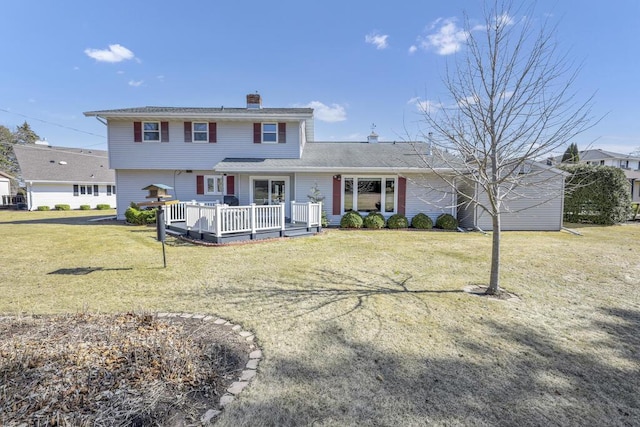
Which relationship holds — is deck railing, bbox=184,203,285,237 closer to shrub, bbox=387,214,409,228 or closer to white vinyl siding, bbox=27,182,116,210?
shrub, bbox=387,214,409,228

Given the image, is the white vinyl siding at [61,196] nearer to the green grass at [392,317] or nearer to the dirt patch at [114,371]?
the green grass at [392,317]

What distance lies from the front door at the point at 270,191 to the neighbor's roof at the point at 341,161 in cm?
92

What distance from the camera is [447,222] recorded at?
13711mm

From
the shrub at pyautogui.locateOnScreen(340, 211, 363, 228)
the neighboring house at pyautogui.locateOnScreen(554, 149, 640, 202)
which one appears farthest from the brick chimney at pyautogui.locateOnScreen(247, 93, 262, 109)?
the neighboring house at pyautogui.locateOnScreen(554, 149, 640, 202)

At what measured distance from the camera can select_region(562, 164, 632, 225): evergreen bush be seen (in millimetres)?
15289

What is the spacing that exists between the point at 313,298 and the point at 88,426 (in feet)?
10.7

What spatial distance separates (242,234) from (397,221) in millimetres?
7256

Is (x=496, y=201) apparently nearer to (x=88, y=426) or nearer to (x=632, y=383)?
(x=632, y=383)

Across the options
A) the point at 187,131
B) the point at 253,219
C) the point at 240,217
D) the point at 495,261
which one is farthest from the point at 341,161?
the point at 495,261

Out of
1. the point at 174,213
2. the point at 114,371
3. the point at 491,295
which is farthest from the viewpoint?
the point at 174,213

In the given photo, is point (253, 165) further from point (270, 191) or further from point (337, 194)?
point (337, 194)

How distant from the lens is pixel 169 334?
3482 millimetres

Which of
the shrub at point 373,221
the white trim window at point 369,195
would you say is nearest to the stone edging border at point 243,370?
the shrub at point 373,221

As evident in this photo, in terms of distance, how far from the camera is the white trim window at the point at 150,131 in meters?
15.3
